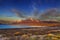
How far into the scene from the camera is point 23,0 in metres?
1.59

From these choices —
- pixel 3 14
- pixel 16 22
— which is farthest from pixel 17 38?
pixel 3 14

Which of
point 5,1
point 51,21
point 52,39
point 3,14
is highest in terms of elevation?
point 5,1

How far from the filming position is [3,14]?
5.16 feet

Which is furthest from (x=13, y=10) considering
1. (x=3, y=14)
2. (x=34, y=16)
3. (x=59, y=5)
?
(x=59, y=5)

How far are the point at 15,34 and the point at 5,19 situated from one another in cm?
19

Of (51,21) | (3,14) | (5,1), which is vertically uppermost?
(5,1)

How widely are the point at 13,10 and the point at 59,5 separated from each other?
50cm

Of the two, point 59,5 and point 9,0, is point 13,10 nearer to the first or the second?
point 9,0

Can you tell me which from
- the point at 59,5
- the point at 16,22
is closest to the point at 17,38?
the point at 16,22

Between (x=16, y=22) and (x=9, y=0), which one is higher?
(x=9, y=0)

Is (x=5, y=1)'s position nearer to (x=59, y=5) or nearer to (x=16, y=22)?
(x=16, y=22)

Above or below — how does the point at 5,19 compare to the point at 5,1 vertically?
below

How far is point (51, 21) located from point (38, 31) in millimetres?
177

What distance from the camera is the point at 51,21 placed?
1582 millimetres
